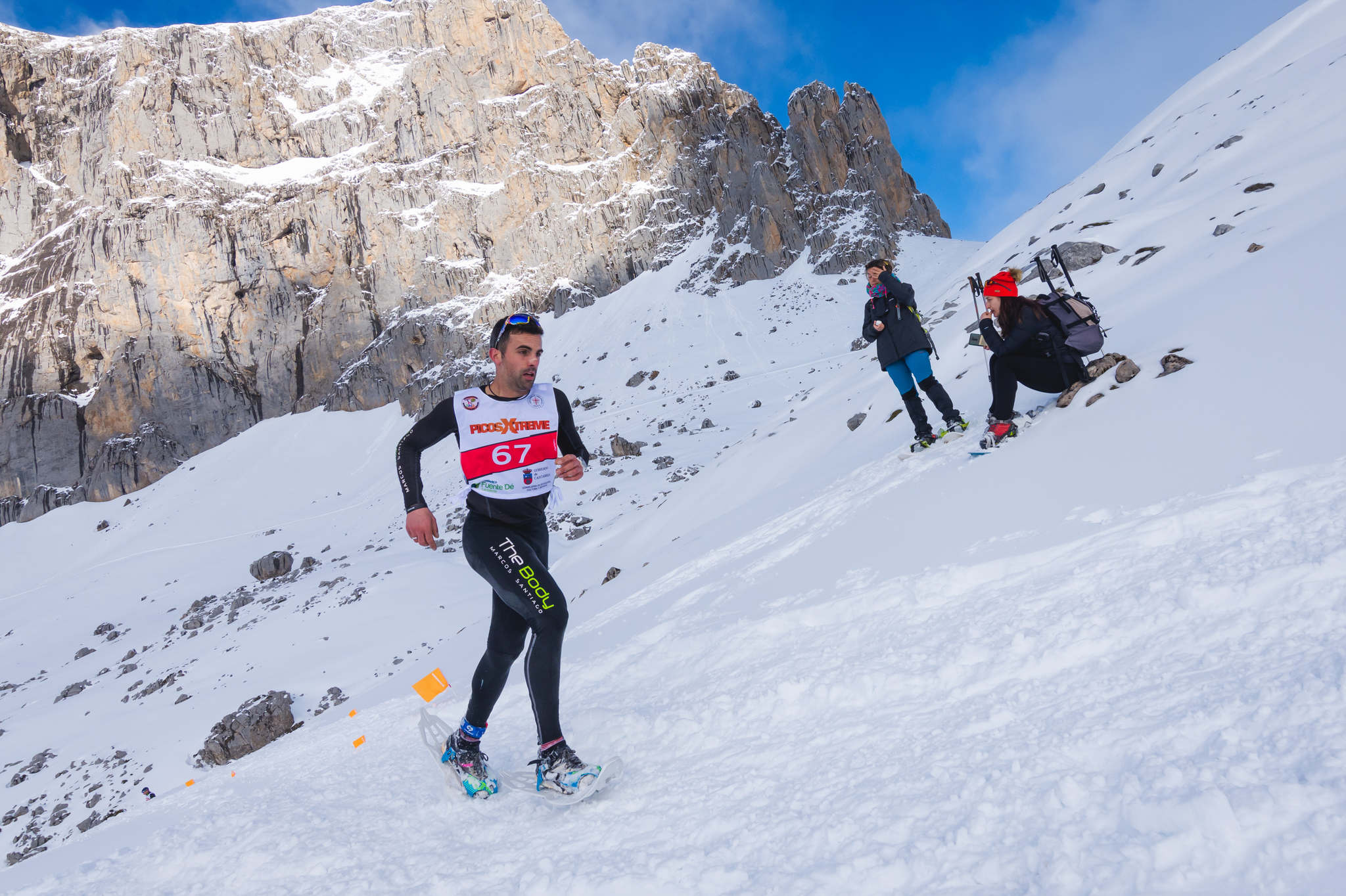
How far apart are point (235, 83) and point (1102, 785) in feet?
339

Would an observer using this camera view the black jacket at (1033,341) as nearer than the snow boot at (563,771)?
No

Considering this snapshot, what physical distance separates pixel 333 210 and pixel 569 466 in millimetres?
80497

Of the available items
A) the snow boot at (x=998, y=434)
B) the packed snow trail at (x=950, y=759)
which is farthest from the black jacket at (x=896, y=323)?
the packed snow trail at (x=950, y=759)

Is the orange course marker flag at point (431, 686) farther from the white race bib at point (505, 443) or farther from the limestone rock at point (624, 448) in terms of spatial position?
the limestone rock at point (624, 448)

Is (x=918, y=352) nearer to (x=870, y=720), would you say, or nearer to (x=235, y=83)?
(x=870, y=720)

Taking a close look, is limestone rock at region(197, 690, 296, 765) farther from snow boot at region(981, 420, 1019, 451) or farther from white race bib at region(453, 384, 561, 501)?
snow boot at region(981, 420, 1019, 451)

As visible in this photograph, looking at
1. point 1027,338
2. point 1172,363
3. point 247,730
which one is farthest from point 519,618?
point 247,730

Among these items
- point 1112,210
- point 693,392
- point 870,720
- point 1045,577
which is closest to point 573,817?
point 870,720

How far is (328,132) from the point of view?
78.3 meters

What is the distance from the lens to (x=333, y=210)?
71.1 meters

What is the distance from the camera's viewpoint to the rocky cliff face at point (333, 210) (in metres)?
63.7

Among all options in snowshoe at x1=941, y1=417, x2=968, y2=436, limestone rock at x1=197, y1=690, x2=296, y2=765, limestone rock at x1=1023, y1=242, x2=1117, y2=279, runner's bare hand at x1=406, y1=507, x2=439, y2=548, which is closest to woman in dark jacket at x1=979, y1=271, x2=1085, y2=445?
snowshoe at x1=941, y1=417, x2=968, y2=436

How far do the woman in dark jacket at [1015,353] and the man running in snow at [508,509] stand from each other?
4469mm

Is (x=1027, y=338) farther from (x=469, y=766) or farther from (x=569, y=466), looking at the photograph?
(x=469, y=766)
